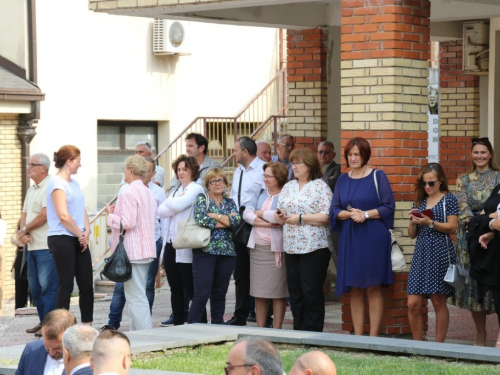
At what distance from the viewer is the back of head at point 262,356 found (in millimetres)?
4721

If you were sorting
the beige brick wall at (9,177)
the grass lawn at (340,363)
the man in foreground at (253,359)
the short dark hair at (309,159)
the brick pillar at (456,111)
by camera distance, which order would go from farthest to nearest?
the beige brick wall at (9,177) → the brick pillar at (456,111) → the short dark hair at (309,159) → the grass lawn at (340,363) → the man in foreground at (253,359)

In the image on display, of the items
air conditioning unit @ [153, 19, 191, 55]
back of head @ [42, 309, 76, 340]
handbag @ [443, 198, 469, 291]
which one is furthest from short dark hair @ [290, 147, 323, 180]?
air conditioning unit @ [153, 19, 191, 55]

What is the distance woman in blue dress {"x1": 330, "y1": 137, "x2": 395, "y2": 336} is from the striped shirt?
5.80 ft

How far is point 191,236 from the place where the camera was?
1062 cm

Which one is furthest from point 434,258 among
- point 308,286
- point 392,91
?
point 392,91

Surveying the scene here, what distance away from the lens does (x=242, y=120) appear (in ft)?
75.0

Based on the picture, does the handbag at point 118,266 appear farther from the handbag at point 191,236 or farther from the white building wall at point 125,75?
the white building wall at point 125,75

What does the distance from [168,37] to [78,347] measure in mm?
15291

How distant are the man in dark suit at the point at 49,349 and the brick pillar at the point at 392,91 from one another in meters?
4.14

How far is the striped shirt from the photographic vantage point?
10.4 meters

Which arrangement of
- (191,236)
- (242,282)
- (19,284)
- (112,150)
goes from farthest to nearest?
(112,150) → (19,284) → (242,282) → (191,236)

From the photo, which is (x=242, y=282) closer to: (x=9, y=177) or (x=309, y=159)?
(x=309, y=159)

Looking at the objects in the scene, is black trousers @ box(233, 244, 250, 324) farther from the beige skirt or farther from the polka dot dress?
the polka dot dress

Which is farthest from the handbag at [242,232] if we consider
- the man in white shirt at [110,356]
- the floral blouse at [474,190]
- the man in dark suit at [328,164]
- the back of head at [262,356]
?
the back of head at [262,356]
